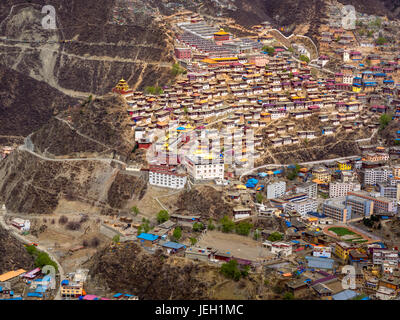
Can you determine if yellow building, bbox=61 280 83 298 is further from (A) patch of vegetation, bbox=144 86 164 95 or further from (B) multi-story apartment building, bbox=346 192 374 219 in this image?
(A) patch of vegetation, bbox=144 86 164 95

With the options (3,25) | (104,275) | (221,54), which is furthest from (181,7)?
(104,275)

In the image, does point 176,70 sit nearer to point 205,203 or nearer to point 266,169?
point 266,169

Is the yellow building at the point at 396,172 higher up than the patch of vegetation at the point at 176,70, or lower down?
lower down

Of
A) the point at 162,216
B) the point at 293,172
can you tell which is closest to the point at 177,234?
the point at 162,216

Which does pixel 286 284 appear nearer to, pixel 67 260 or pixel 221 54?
pixel 67 260

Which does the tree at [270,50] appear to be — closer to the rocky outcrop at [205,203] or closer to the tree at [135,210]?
the rocky outcrop at [205,203]

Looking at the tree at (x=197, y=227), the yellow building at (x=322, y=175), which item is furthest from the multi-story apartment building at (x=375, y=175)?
the tree at (x=197, y=227)
